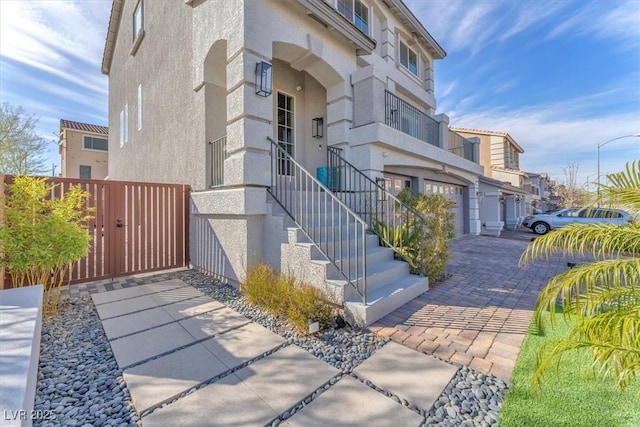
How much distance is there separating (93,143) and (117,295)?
25648 millimetres

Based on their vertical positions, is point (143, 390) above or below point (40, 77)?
below

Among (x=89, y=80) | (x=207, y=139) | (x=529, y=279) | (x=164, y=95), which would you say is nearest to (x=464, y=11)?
(x=529, y=279)

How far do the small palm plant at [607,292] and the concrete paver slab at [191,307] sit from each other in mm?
4010

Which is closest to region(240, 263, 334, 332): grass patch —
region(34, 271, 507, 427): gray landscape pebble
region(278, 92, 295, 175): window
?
region(34, 271, 507, 427): gray landscape pebble

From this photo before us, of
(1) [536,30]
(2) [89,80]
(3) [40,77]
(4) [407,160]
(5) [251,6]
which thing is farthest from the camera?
(2) [89,80]

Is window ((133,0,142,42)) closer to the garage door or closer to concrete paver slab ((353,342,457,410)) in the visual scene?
the garage door

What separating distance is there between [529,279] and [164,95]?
418 inches

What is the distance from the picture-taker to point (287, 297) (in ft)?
12.5

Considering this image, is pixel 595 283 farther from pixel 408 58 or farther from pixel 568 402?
pixel 408 58

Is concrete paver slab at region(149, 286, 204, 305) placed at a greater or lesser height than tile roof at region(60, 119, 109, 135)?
lesser

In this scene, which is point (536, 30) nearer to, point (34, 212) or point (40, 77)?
point (34, 212)

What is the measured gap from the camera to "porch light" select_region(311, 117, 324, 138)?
7789 mm

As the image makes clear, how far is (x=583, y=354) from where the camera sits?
288cm

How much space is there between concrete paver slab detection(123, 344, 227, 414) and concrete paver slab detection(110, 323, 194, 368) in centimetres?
18
